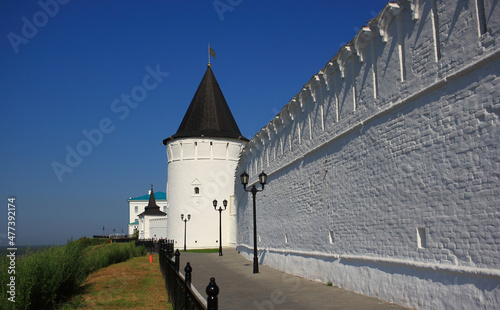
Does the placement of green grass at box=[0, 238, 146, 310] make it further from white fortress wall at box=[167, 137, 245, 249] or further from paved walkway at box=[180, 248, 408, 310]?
white fortress wall at box=[167, 137, 245, 249]

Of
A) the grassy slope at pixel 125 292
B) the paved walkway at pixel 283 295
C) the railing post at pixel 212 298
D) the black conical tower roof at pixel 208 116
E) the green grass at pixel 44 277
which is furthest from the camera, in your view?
the black conical tower roof at pixel 208 116

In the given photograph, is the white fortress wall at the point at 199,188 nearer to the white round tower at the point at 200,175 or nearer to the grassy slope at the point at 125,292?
the white round tower at the point at 200,175

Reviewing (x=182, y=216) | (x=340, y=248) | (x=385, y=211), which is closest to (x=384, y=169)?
(x=385, y=211)

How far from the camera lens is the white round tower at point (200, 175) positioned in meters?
39.1

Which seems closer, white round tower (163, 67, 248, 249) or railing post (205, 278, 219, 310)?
railing post (205, 278, 219, 310)

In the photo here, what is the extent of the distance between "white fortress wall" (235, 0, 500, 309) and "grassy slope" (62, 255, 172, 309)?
466 centimetres

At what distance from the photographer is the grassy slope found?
35.1ft

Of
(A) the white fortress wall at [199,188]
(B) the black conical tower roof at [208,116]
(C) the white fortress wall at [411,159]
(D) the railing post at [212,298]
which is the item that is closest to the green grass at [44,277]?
(D) the railing post at [212,298]

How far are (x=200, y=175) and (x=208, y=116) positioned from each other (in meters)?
6.21

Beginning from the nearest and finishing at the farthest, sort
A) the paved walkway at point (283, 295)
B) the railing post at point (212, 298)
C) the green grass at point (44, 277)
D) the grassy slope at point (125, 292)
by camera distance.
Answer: the railing post at point (212, 298)
the paved walkway at point (283, 295)
the green grass at point (44, 277)
the grassy slope at point (125, 292)

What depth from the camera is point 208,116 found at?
4197 cm

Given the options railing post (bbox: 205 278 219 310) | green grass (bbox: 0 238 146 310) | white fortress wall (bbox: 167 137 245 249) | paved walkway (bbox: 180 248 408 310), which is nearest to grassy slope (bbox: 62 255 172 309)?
green grass (bbox: 0 238 146 310)

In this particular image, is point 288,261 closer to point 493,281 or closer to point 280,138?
point 280,138

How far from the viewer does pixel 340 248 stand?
11.1 m
